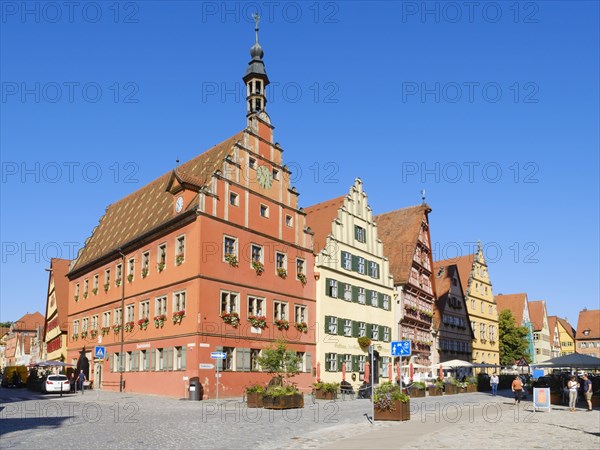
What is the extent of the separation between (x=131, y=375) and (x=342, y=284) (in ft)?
51.4

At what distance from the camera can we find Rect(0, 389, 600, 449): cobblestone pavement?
1683 cm

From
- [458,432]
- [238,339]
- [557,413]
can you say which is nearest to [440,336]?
[238,339]

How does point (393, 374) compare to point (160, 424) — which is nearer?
point (160, 424)

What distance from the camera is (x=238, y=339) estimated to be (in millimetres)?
38812

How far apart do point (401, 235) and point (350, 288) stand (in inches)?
504

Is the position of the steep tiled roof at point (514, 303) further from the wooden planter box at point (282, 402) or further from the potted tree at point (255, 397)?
the potted tree at point (255, 397)

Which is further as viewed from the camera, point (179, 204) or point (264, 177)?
point (264, 177)

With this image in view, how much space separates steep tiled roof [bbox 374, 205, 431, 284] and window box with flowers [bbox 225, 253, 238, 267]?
20.6 meters

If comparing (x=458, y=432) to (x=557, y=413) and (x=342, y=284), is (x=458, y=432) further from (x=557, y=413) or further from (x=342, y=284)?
(x=342, y=284)

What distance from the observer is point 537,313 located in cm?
11175

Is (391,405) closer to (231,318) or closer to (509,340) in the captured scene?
(231,318)

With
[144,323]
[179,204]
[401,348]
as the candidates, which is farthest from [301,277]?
[401,348]

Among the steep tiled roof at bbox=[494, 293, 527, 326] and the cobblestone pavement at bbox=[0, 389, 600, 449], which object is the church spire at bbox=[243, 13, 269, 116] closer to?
the cobblestone pavement at bbox=[0, 389, 600, 449]

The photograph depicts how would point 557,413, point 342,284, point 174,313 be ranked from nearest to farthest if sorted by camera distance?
point 557,413
point 174,313
point 342,284
